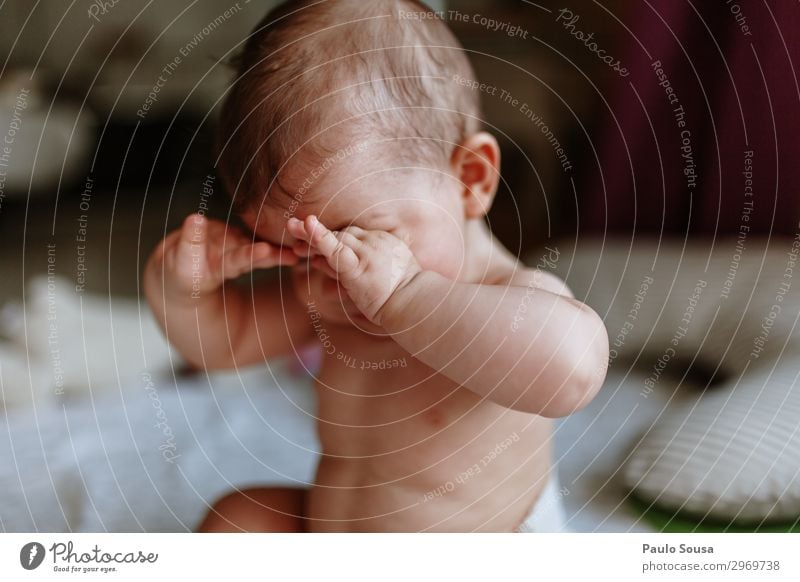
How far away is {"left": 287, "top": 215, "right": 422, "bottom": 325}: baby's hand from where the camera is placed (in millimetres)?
401

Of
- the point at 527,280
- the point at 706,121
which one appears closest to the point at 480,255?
the point at 527,280

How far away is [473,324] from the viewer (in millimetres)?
396

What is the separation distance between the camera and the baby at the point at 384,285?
15.6 inches

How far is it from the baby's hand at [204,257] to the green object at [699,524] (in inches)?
11.5

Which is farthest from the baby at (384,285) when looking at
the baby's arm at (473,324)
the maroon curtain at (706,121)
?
the maroon curtain at (706,121)

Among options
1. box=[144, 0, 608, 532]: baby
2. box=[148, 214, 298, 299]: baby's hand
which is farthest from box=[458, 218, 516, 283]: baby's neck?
box=[148, 214, 298, 299]: baby's hand

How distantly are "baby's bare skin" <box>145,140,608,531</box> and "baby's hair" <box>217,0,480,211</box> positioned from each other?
2cm

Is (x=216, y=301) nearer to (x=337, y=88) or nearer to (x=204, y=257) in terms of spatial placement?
(x=204, y=257)

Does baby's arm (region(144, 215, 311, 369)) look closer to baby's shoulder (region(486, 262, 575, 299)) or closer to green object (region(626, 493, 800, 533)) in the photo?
baby's shoulder (region(486, 262, 575, 299))

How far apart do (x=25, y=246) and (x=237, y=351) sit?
0.16 meters

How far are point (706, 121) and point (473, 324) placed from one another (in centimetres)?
34

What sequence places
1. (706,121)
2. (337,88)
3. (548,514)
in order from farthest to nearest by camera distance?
(706,121), (548,514), (337,88)

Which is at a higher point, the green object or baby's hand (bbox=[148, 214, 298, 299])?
baby's hand (bbox=[148, 214, 298, 299])
